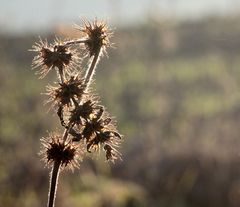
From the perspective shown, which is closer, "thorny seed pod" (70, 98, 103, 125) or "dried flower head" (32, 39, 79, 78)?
"thorny seed pod" (70, 98, 103, 125)

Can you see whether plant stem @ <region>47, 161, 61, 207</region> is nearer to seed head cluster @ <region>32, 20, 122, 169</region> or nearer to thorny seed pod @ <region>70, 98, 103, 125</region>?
seed head cluster @ <region>32, 20, 122, 169</region>

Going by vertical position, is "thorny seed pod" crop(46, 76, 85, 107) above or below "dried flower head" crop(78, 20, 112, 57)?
below

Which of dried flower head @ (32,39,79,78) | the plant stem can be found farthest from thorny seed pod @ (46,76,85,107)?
the plant stem

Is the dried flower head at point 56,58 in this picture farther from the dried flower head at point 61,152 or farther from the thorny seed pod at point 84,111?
the dried flower head at point 61,152

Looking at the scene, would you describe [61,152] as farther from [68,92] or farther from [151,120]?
[151,120]

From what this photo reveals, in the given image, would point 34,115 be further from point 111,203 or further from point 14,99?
point 111,203

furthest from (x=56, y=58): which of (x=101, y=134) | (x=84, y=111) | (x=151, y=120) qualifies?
(x=151, y=120)

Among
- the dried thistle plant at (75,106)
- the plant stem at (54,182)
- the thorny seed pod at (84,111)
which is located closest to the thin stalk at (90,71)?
the dried thistle plant at (75,106)
